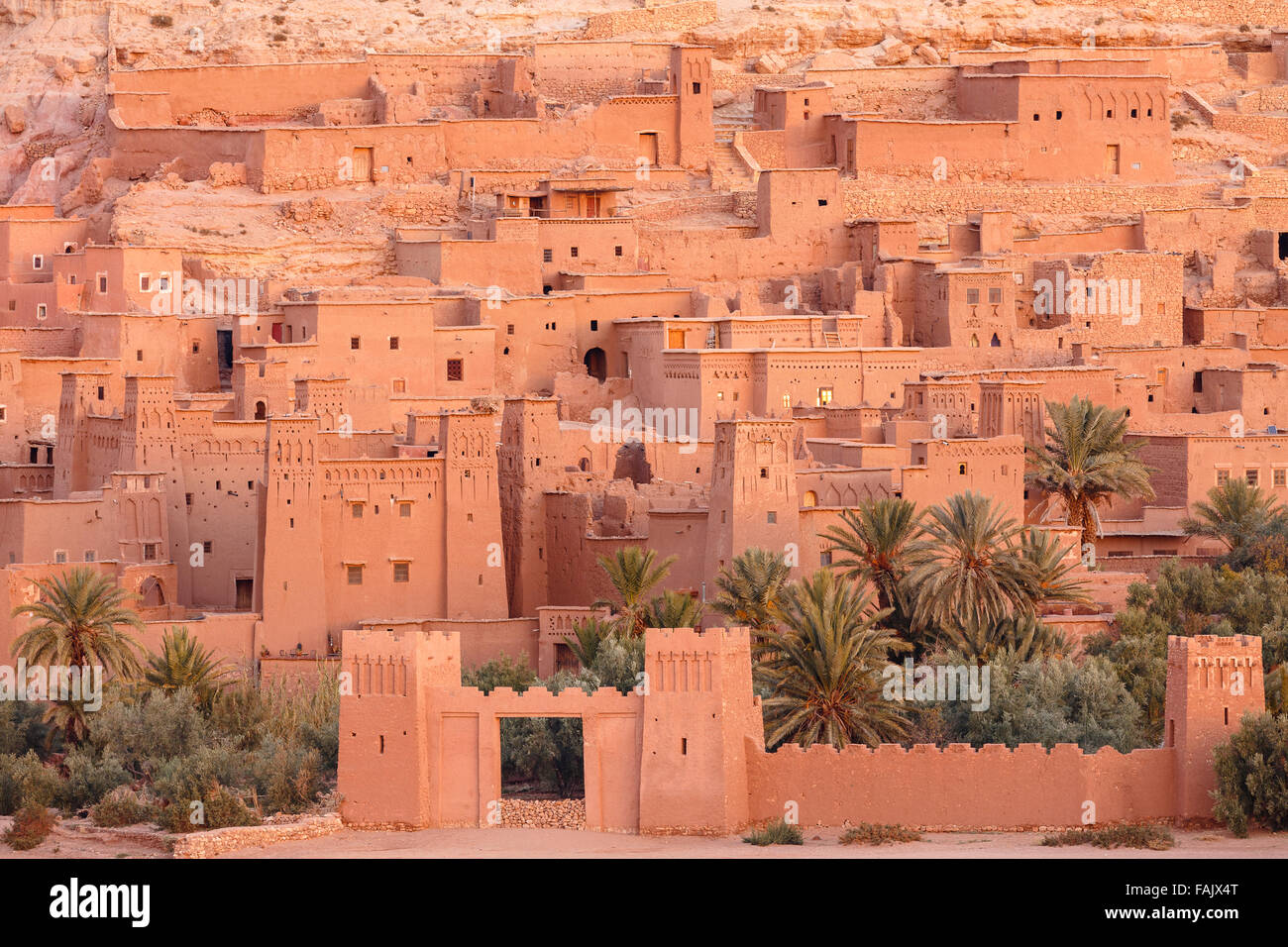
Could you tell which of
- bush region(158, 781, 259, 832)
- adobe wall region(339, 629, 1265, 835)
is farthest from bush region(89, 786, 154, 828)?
adobe wall region(339, 629, 1265, 835)

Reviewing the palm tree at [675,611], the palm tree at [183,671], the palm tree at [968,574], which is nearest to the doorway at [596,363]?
the palm tree at [675,611]

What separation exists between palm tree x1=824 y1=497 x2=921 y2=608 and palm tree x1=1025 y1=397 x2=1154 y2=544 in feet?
15.5

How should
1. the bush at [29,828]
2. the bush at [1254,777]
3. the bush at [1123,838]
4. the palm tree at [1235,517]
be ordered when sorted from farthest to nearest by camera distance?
the palm tree at [1235,517], the bush at [29,828], the bush at [1254,777], the bush at [1123,838]

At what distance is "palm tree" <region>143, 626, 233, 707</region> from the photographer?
39750 mm

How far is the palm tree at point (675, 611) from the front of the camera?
39.4 meters

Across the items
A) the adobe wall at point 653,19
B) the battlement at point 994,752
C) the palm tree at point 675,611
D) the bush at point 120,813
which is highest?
the adobe wall at point 653,19

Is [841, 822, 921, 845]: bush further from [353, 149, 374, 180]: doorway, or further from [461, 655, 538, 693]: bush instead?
[353, 149, 374, 180]: doorway

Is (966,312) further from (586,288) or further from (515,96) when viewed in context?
(515,96)

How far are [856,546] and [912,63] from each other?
21.2 meters

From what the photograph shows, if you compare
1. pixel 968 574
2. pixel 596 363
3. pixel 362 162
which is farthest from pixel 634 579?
pixel 362 162

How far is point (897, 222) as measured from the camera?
174 feet

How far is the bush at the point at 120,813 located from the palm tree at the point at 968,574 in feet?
31.7

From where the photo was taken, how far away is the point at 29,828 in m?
34.8

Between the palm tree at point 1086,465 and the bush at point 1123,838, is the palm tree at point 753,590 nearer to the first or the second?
the palm tree at point 1086,465
